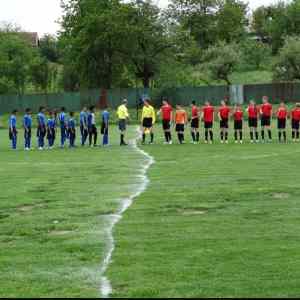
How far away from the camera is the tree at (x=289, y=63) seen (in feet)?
246

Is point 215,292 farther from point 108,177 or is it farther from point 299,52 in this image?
point 299,52

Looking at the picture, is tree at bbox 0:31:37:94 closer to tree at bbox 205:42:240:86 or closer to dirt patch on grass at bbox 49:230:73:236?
tree at bbox 205:42:240:86

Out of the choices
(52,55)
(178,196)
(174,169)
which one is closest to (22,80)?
(52,55)

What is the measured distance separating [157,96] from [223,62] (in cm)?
1278

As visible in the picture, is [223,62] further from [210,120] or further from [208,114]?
[210,120]

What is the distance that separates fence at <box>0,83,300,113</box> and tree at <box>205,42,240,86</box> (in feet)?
33.6

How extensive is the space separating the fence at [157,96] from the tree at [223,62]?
33.6 ft

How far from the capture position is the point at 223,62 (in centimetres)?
8162

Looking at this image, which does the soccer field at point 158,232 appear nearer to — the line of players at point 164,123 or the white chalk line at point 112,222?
the white chalk line at point 112,222

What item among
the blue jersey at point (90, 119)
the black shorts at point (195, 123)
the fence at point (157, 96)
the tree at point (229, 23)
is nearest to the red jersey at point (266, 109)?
the black shorts at point (195, 123)

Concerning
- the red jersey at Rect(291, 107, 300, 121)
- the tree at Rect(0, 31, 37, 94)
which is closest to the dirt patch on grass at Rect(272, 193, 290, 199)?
the red jersey at Rect(291, 107, 300, 121)

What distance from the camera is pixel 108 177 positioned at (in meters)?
20.2

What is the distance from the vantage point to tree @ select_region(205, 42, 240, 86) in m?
81.7

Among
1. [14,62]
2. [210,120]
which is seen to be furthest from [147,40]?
[210,120]
